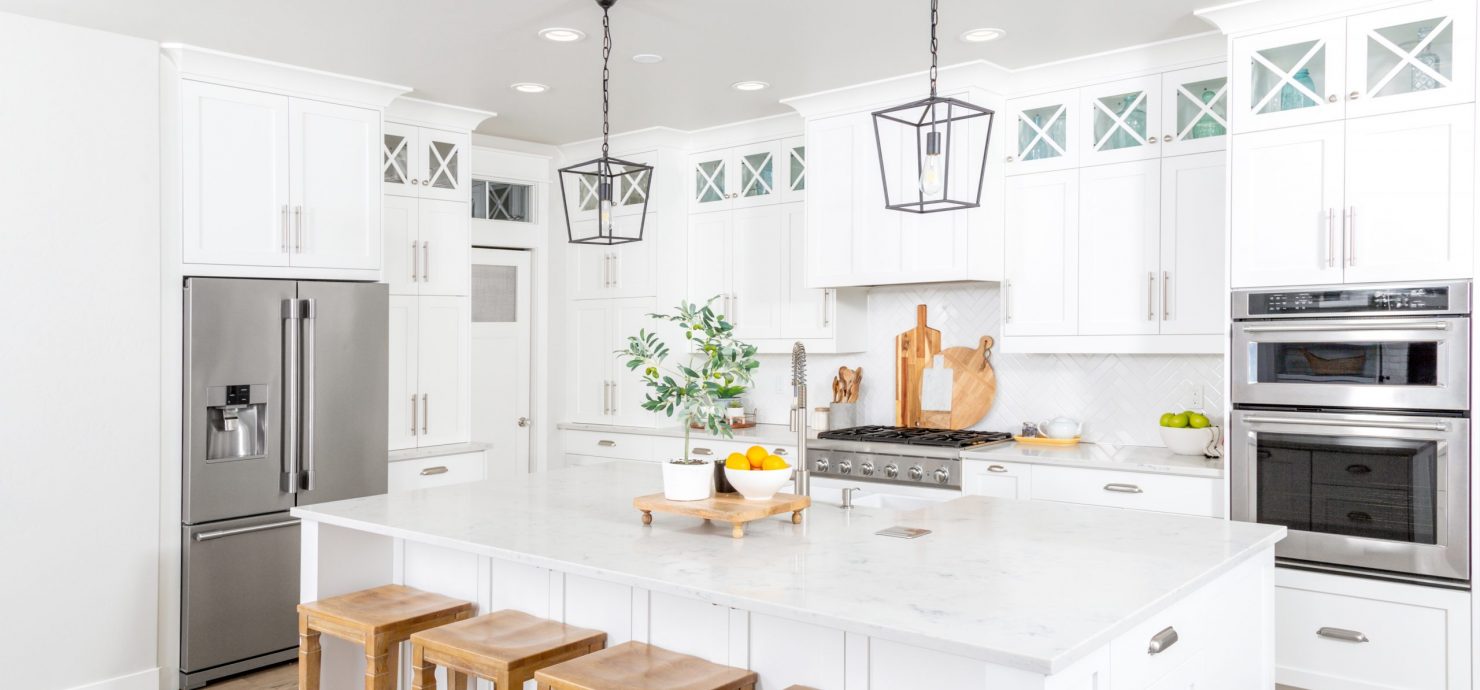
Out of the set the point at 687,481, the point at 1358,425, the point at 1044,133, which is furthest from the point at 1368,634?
the point at 687,481

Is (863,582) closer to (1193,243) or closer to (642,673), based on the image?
(642,673)

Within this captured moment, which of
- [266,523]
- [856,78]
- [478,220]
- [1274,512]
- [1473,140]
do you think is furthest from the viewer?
[478,220]

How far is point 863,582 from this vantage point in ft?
6.71

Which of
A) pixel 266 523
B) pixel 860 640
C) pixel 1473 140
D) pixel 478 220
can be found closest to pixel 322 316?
pixel 266 523

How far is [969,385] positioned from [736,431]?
4.26 ft

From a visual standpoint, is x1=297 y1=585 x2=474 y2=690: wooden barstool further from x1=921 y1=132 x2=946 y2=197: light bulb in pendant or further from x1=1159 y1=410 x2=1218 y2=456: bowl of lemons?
x1=1159 y1=410 x2=1218 y2=456: bowl of lemons

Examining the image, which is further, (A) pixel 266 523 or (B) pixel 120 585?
(A) pixel 266 523

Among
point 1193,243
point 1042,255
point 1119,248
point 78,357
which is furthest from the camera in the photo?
point 1042,255

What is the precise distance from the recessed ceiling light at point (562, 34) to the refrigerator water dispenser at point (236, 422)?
1.88m

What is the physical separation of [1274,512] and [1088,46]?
1.95 m

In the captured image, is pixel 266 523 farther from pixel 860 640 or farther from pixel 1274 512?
pixel 1274 512

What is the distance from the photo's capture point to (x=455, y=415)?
17.7ft

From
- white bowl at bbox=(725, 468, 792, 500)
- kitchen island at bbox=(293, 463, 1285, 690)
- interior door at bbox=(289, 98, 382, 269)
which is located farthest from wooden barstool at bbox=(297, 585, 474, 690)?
interior door at bbox=(289, 98, 382, 269)

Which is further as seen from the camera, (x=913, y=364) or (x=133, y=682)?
(x=913, y=364)
